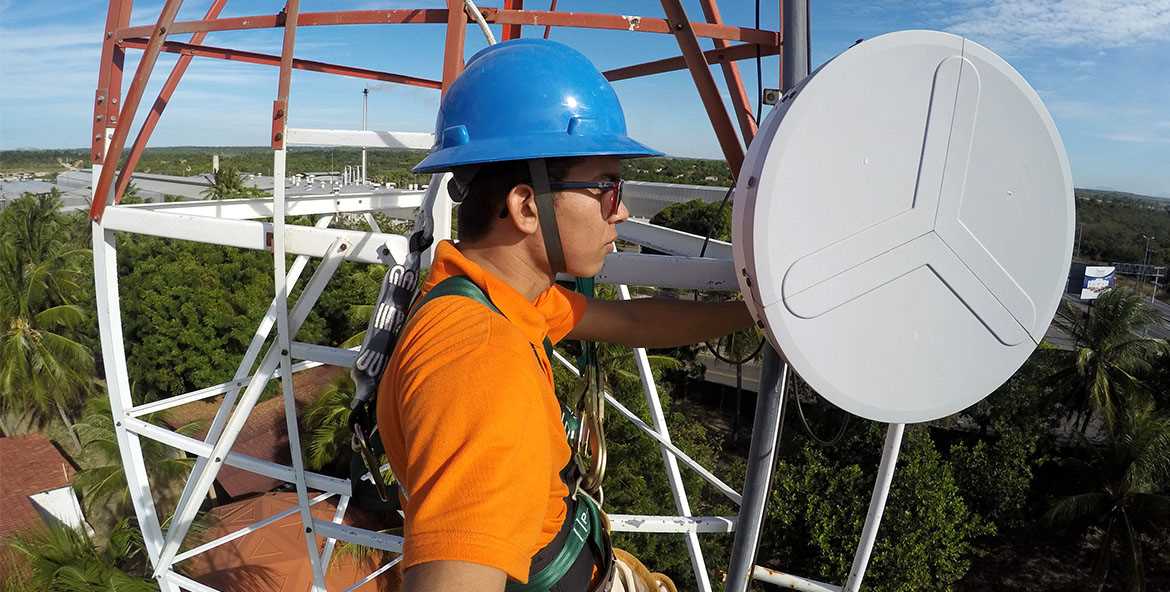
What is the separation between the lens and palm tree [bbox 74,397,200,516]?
14969 millimetres

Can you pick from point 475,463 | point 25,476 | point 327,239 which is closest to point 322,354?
point 327,239

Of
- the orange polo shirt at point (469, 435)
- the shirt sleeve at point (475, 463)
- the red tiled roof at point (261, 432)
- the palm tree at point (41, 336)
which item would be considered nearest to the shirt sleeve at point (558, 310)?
the orange polo shirt at point (469, 435)

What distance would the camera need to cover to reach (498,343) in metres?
1.42

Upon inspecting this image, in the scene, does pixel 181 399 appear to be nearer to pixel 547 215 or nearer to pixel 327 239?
pixel 327 239

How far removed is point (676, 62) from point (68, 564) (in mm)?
12185

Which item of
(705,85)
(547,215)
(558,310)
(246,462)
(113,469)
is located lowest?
(113,469)

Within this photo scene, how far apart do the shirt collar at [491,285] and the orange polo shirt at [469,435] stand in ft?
0.54

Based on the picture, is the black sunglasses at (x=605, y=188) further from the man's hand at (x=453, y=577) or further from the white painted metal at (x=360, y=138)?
the white painted metal at (x=360, y=138)

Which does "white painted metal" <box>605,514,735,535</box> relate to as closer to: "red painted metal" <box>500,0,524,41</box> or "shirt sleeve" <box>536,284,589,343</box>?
"shirt sleeve" <box>536,284,589,343</box>

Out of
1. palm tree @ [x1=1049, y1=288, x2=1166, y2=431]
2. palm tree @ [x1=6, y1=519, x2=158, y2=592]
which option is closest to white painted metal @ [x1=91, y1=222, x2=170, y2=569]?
palm tree @ [x1=6, y1=519, x2=158, y2=592]

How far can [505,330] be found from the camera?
58.1 inches

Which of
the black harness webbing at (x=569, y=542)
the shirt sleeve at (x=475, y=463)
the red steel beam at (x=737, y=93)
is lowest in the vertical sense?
the black harness webbing at (x=569, y=542)

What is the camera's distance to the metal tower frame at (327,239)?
285 cm

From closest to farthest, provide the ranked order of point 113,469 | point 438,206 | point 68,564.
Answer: point 438,206 < point 68,564 < point 113,469
